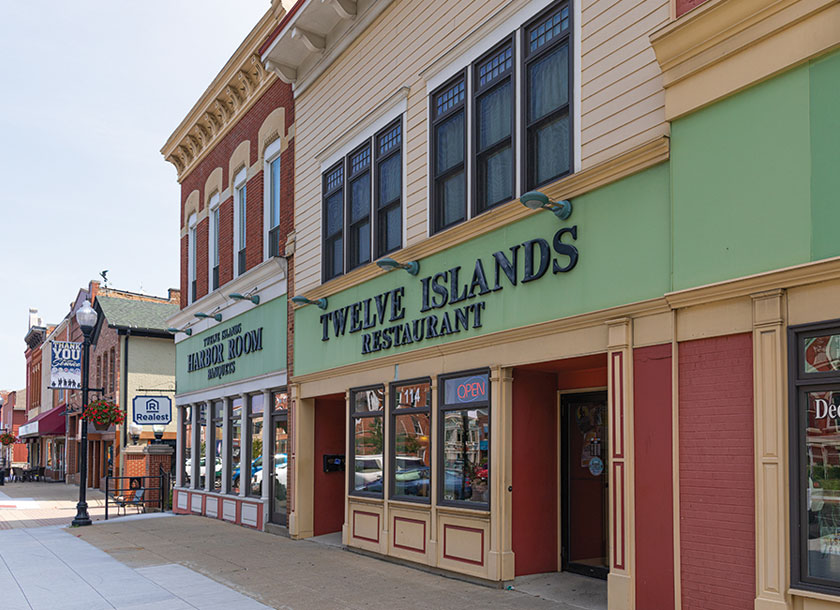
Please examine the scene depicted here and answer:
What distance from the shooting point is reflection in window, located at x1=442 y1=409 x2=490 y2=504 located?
1055cm

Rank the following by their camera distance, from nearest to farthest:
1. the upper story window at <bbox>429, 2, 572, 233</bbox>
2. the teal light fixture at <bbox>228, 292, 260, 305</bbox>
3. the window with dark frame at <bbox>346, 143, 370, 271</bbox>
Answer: the upper story window at <bbox>429, 2, 572, 233</bbox> → the window with dark frame at <bbox>346, 143, 370, 271</bbox> → the teal light fixture at <bbox>228, 292, 260, 305</bbox>

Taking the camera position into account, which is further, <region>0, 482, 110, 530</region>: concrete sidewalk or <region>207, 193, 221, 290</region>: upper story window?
<region>207, 193, 221, 290</region>: upper story window

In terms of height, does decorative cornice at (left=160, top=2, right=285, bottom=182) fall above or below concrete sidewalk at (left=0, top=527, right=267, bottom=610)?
above

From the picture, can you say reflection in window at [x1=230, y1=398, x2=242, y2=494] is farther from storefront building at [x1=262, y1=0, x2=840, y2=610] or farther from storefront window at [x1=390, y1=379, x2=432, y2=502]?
storefront window at [x1=390, y1=379, x2=432, y2=502]

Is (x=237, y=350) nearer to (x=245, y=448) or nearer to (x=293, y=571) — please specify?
(x=245, y=448)

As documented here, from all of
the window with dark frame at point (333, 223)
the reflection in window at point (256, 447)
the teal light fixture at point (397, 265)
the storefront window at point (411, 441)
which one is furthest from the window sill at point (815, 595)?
the reflection in window at point (256, 447)

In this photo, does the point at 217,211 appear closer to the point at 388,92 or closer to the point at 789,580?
the point at 388,92

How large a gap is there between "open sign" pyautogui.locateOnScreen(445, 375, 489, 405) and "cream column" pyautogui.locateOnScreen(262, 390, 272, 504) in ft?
23.5

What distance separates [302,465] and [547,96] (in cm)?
902

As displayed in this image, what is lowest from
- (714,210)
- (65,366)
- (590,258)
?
(65,366)

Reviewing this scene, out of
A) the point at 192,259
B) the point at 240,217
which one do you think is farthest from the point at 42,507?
the point at 240,217

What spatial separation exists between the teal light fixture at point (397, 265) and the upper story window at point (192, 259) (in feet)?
40.7

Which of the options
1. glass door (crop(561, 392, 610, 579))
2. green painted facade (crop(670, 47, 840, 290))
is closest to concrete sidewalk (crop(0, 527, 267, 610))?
glass door (crop(561, 392, 610, 579))

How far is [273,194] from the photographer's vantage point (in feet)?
60.3
